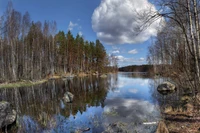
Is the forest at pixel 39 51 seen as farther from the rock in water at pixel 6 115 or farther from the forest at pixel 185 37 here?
the forest at pixel 185 37

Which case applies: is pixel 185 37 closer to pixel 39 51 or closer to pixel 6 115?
pixel 6 115

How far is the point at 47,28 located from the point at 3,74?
19.7 metres

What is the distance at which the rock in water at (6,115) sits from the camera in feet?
22.4

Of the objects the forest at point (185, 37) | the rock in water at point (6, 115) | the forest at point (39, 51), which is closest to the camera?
the forest at point (185, 37)

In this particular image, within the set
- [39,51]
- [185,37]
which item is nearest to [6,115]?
[185,37]

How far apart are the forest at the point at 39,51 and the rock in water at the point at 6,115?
6.23m

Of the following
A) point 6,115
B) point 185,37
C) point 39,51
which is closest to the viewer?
point 185,37

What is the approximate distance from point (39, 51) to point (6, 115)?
1274 inches

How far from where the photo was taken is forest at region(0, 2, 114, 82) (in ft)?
94.7

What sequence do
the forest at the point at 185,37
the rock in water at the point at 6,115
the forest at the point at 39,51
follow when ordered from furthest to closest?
the forest at the point at 39,51, the rock in water at the point at 6,115, the forest at the point at 185,37

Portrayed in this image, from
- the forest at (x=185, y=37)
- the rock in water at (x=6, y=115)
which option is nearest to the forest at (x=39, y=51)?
the rock in water at (x=6, y=115)

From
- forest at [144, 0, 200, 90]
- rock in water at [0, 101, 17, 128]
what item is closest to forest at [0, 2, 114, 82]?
rock in water at [0, 101, 17, 128]

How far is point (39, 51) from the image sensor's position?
3709cm

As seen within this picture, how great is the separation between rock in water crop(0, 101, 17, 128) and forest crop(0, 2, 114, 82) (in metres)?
6.23
